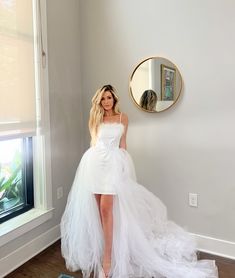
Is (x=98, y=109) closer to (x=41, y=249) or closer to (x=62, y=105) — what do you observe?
(x=62, y=105)

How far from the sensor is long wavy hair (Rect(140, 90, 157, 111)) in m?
2.65

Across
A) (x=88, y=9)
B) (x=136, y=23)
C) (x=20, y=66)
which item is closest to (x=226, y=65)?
(x=136, y=23)

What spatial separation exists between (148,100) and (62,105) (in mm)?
831

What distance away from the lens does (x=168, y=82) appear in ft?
8.47

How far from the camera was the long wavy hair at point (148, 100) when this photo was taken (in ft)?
8.68

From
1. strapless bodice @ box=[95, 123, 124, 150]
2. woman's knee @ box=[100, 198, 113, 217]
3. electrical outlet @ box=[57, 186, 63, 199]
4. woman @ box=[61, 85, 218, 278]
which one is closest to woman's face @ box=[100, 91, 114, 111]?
woman @ box=[61, 85, 218, 278]

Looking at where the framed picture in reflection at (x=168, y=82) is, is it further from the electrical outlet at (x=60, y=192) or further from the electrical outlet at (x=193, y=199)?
the electrical outlet at (x=60, y=192)

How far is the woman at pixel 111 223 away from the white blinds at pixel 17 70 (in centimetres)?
57

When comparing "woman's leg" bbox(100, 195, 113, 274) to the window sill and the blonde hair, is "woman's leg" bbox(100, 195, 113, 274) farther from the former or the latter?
the window sill

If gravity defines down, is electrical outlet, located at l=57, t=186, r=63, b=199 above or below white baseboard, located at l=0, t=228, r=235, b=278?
above

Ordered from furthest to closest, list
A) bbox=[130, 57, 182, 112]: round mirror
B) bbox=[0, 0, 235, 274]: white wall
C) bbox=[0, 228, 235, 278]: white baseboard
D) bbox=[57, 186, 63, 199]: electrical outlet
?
bbox=[57, 186, 63, 199]: electrical outlet, bbox=[130, 57, 182, 112]: round mirror, bbox=[0, 0, 235, 274]: white wall, bbox=[0, 228, 235, 278]: white baseboard

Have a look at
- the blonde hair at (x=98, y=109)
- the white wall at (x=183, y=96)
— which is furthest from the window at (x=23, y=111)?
the white wall at (x=183, y=96)

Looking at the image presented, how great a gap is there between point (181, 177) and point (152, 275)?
34.4 inches

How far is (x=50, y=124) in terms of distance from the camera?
2680mm
